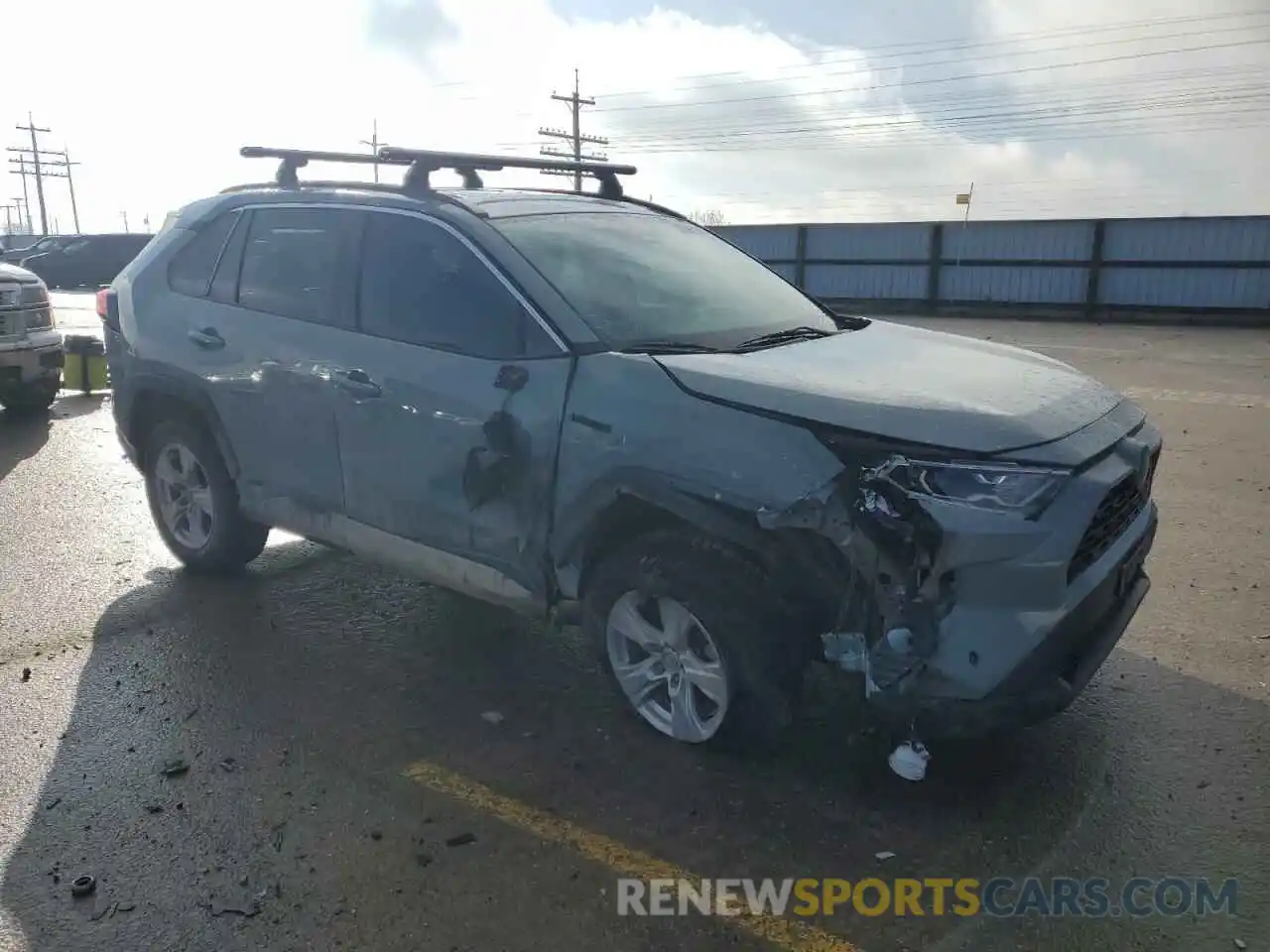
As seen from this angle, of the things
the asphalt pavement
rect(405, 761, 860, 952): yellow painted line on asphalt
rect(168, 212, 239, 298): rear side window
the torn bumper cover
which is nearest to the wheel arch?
rect(168, 212, 239, 298): rear side window

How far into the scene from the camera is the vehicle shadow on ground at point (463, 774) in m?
2.65

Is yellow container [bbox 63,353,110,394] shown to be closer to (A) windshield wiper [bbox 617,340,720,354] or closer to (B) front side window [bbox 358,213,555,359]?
(B) front side window [bbox 358,213,555,359]

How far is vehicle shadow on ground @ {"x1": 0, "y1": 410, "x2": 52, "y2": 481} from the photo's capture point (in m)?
7.66

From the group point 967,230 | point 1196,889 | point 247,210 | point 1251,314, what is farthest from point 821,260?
point 1196,889

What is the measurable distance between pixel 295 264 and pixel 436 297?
3.24ft

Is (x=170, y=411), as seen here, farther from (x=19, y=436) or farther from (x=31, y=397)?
(x=31, y=397)

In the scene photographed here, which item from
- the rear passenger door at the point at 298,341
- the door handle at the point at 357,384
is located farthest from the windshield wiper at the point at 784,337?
the rear passenger door at the point at 298,341

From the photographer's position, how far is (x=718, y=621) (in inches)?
120

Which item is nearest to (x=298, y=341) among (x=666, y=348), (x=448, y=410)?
(x=448, y=410)

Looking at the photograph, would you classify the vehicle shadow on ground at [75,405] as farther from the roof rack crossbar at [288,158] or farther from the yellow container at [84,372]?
the roof rack crossbar at [288,158]

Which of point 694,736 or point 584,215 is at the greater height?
point 584,215

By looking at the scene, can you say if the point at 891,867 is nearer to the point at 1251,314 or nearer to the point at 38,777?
the point at 38,777

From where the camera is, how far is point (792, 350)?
3.53 metres

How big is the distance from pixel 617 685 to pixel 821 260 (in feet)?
73.7
